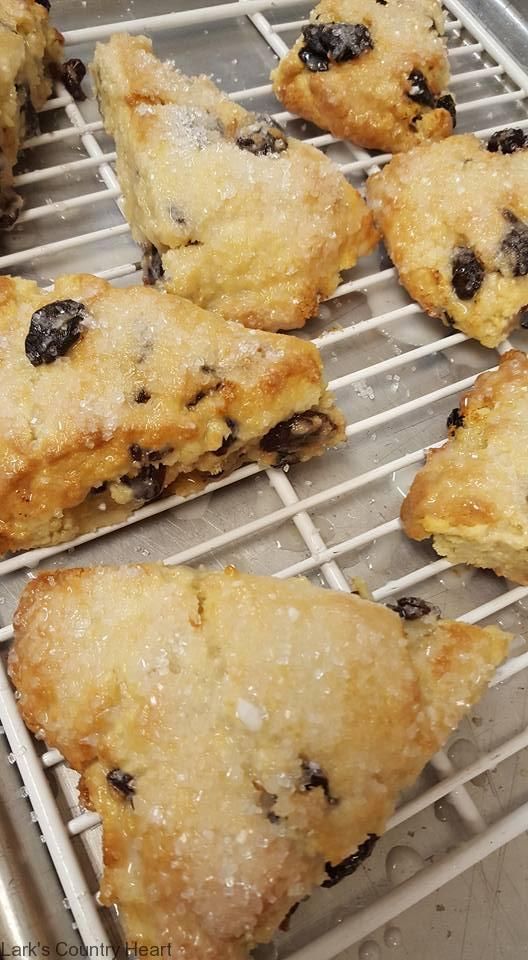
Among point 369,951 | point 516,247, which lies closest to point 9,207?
point 516,247

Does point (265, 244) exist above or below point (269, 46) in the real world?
below

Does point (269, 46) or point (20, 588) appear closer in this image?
point (20, 588)

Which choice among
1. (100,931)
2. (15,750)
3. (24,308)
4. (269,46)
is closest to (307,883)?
(100,931)

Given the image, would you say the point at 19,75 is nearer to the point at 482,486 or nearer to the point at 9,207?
the point at 9,207

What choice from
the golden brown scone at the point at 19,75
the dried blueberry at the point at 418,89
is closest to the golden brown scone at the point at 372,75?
the dried blueberry at the point at 418,89

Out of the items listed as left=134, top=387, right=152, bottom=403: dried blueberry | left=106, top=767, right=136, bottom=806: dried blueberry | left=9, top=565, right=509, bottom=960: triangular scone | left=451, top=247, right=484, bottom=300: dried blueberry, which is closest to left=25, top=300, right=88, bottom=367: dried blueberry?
left=134, top=387, right=152, bottom=403: dried blueberry

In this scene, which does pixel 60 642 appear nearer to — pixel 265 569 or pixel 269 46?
pixel 265 569
